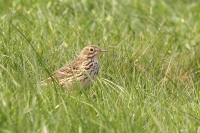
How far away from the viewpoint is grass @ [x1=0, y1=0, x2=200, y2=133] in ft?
19.4

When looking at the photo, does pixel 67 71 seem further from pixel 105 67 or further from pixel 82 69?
pixel 105 67

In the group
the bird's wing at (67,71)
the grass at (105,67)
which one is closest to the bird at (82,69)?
the bird's wing at (67,71)

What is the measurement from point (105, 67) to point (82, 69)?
0.36 metres

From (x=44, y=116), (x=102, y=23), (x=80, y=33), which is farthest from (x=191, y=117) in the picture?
(x=102, y=23)

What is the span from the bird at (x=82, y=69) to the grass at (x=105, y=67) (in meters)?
0.15

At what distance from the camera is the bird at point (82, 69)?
25.4 feet

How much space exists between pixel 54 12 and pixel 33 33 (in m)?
1.12

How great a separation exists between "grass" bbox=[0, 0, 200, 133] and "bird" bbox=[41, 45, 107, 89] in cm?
15

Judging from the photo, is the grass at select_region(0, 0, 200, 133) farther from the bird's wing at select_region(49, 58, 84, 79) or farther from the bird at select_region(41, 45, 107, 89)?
the bird's wing at select_region(49, 58, 84, 79)

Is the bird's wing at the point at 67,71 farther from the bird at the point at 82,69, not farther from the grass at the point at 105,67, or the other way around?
the grass at the point at 105,67

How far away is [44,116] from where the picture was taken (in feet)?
19.3

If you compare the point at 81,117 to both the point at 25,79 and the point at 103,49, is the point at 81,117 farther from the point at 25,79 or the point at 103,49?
the point at 103,49

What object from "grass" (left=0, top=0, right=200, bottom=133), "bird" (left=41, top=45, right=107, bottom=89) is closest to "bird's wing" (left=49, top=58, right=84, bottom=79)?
"bird" (left=41, top=45, right=107, bottom=89)

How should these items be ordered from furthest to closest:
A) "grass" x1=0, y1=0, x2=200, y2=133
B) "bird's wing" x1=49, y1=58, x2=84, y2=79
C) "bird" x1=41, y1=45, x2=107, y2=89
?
"bird's wing" x1=49, y1=58, x2=84, y2=79, "bird" x1=41, y1=45, x2=107, y2=89, "grass" x1=0, y1=0, x2=200, y2=133
